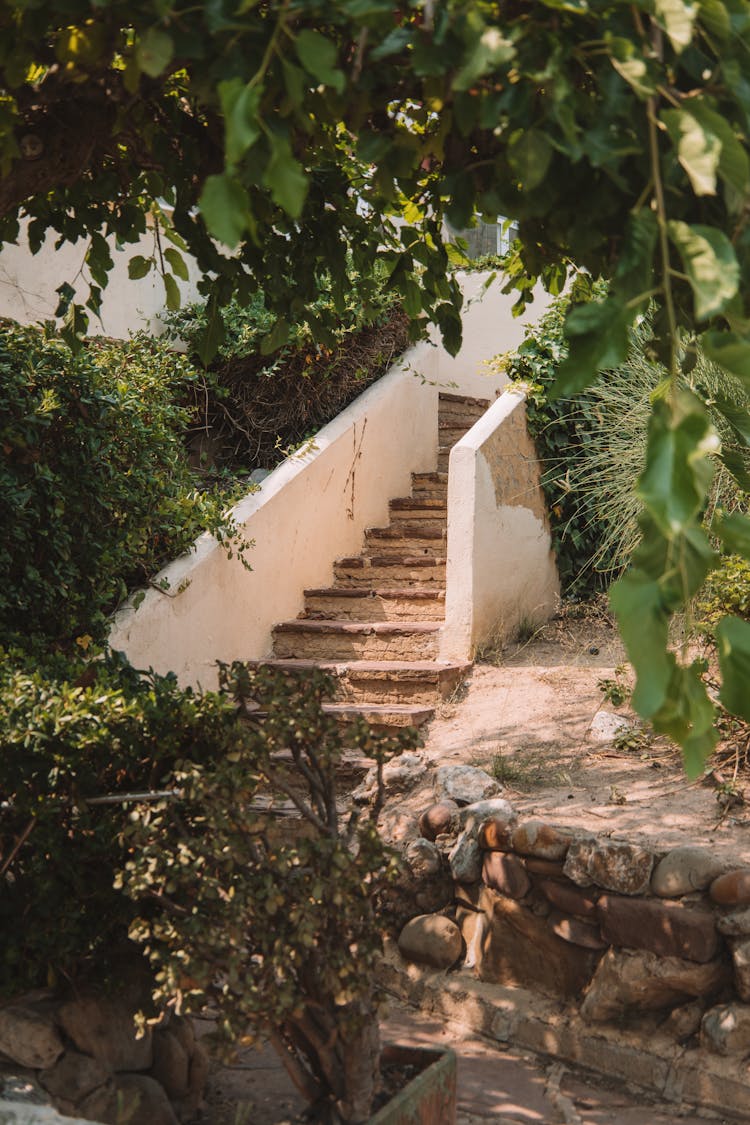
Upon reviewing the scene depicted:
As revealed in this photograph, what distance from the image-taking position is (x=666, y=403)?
1.80 meters

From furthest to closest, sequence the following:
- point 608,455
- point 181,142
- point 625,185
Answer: point 608,455 < point 181,142 < point 625,185

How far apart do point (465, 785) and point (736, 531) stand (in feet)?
11.8

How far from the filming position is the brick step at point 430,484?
8852 millimetres

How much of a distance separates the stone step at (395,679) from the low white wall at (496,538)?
0.94ft

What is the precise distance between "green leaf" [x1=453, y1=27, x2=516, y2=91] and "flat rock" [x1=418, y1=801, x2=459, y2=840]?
3.64m

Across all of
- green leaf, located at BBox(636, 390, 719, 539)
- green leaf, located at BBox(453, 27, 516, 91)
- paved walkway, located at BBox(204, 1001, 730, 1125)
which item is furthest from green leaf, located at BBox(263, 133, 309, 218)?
paved walkway, located at BBox(204, 1001, 730, 1125)

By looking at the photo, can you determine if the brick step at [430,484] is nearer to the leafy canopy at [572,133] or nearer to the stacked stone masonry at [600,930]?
the stacked stone masonry at [600,930]

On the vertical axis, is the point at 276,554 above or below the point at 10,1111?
above

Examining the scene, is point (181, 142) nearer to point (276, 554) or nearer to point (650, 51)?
point (650, 51)

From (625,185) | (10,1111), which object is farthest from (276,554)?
(625,185)

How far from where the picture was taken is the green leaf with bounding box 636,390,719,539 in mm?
1559

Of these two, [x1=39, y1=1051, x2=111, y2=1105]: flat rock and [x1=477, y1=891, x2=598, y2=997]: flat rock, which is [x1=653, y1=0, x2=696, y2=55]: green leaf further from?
[x1=477, y1=891, x2=598, y2=997]: flat rock

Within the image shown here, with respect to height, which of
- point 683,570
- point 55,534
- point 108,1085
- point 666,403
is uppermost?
point 666,403

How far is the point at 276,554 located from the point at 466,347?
3892mm
